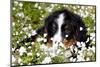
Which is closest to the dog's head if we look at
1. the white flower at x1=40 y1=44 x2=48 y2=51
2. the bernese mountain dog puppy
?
the bernese mountain dog puppy

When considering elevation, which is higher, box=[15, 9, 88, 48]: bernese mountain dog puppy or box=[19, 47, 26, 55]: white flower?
box=[15, 9, 88, 48]: bernese mountain dog puppy

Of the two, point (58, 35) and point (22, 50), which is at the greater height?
point (58, 35)

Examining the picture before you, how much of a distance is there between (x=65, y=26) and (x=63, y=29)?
4 centimetres

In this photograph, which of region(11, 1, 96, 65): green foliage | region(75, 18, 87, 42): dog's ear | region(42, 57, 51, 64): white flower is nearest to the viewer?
region(11, 1, 96, 65): green foliage

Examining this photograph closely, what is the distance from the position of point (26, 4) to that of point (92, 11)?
0.83 m

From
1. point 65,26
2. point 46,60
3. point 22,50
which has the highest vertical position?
point 65,26

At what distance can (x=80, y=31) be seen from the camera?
229 cm

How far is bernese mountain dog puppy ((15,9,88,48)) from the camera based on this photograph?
85.5 inches

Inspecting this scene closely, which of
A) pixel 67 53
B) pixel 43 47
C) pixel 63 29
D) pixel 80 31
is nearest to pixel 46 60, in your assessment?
pixel 43 47

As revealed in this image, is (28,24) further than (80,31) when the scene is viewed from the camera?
No

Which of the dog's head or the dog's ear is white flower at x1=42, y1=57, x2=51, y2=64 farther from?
the dog's ear

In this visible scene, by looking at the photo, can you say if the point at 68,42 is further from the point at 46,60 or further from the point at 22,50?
the point at 22,50

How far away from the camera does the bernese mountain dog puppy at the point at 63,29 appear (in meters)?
2.17

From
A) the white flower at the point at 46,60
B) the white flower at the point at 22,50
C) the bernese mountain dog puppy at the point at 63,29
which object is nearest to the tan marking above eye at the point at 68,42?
the bernese mountain dog puppy at the point at 63,29
